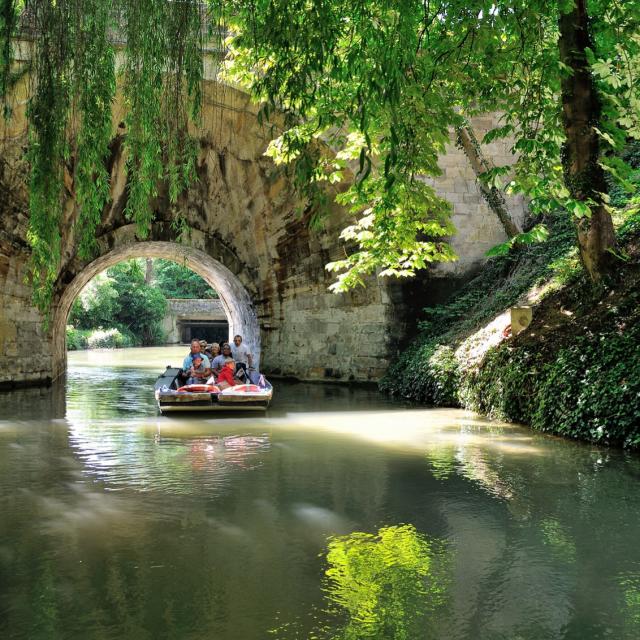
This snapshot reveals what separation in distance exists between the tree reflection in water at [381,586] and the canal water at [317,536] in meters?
0.01

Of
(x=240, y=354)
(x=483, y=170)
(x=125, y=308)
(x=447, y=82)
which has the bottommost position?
(x=240, y=354)

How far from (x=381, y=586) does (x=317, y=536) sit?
932mm

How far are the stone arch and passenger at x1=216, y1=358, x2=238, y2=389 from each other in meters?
5.53

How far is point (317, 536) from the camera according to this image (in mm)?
4629

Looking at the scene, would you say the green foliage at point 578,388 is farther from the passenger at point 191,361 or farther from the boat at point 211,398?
the passenger at point 191,361

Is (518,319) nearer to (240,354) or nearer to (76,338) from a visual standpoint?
(240,354)

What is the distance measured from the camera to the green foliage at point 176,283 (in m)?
47.3

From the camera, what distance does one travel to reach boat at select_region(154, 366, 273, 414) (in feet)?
34.9

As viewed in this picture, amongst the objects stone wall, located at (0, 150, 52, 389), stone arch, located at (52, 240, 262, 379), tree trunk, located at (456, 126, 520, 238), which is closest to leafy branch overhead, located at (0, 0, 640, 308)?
tree trunk, located at (456, 126, 520, 238)

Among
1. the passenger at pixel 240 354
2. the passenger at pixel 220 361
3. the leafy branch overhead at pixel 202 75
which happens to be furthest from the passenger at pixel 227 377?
the leafy branch overhead at pixel 202 75

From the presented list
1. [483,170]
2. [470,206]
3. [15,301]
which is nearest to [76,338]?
[15,301]

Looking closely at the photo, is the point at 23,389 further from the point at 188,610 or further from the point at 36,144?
the point at 188,610

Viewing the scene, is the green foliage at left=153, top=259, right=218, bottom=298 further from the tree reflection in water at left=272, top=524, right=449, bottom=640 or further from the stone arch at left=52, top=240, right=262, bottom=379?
the tree reflection in water at left=272, top=524, right=449, bottom=640

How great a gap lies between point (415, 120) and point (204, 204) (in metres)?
Answer: 9.18
